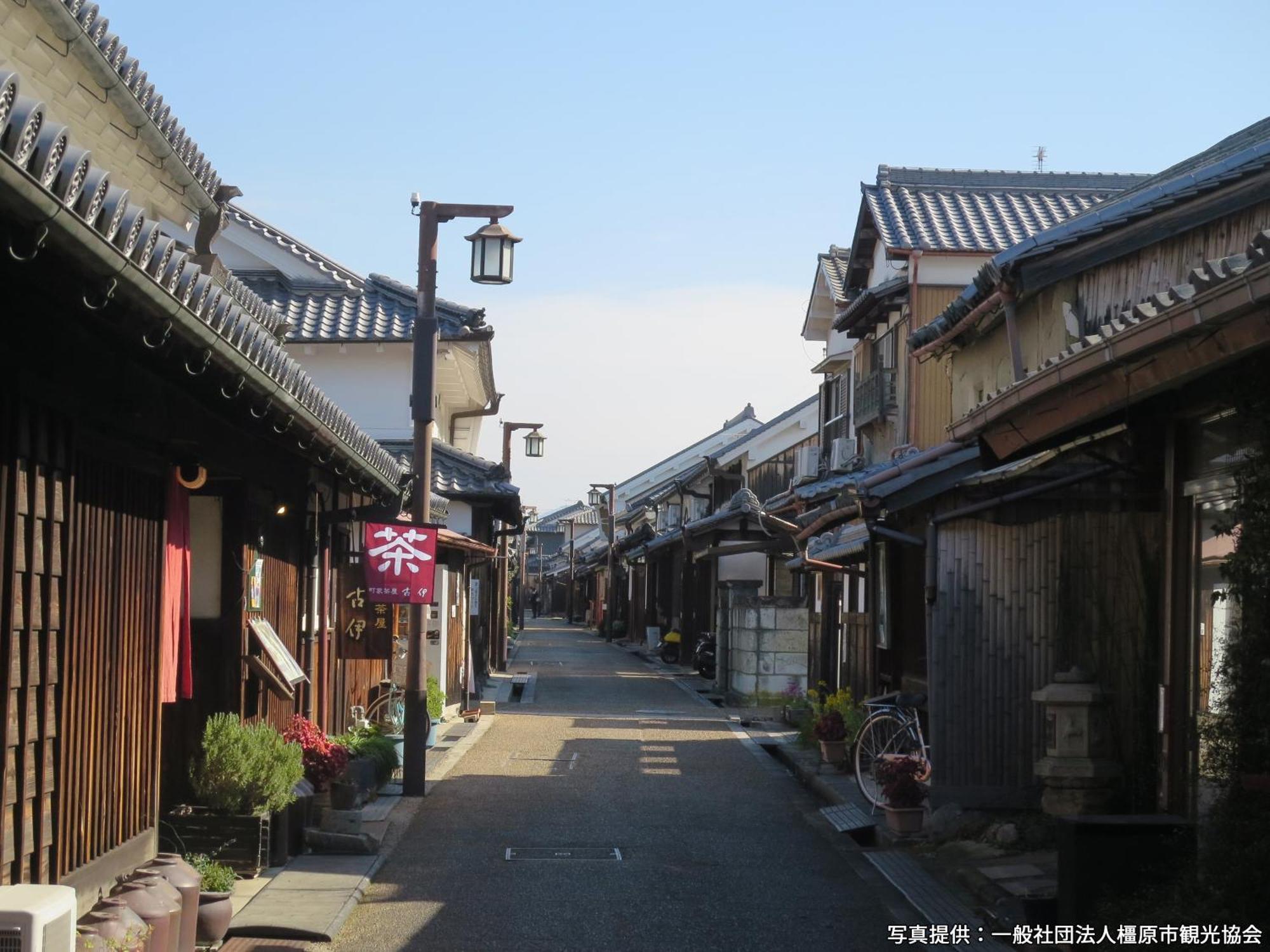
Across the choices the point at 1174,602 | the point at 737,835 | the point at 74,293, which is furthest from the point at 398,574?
the point at 74,293

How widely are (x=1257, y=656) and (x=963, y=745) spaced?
5669mm

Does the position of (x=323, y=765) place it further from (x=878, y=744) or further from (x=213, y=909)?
(x=878, y=744)

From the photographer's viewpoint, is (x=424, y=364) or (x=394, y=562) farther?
(x=424, y=364)

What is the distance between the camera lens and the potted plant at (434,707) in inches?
822

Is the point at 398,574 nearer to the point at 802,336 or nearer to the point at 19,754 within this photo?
the point at 19,754

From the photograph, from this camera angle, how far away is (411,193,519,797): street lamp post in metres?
15.9

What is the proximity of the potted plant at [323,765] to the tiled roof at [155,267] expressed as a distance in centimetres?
354

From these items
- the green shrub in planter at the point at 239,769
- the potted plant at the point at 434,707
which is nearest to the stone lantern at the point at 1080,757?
the green shrub in planter at the point at 239,769

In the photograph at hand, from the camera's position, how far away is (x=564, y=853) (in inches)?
495

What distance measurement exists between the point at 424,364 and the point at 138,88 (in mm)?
5539

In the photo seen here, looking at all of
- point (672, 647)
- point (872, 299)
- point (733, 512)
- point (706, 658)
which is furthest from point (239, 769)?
point (672, 647)

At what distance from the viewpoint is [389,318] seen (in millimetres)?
27484

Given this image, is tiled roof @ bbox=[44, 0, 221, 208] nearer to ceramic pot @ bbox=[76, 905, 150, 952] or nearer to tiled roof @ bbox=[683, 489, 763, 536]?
ceramic pot @ bbox=[76, 905, 150, 952]

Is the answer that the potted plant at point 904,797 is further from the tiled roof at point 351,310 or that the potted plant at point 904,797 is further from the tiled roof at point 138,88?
the tiled roof at point 351,310
